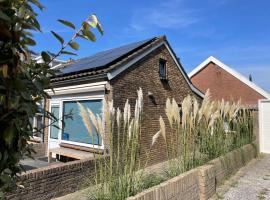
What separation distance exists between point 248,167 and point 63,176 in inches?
263

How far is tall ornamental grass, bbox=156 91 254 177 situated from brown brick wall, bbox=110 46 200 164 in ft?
8.23

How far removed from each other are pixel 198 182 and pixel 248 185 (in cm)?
219

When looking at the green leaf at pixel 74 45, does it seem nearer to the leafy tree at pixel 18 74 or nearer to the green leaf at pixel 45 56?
the leafy tree at pixel 18 74

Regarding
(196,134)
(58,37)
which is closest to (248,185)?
(196,134)

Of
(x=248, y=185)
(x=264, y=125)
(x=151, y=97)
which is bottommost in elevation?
(x=248, y=185)

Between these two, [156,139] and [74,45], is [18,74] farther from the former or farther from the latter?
[156,139]

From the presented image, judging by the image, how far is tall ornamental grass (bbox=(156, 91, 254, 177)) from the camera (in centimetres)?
584

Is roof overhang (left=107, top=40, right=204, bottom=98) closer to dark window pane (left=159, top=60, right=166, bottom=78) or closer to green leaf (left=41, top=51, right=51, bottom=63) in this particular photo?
dark window pane (left=159, top=60, right=166, bottom=78)

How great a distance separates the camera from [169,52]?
1210 cm

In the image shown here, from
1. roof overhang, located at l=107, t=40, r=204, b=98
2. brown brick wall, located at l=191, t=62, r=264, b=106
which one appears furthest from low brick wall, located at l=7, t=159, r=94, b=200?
brown brick wall, located at l=191, t=62, r=264, b=106

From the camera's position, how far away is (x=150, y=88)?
1066cm

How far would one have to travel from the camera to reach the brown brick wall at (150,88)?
363 inches

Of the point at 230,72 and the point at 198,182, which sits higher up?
the point at 230,72

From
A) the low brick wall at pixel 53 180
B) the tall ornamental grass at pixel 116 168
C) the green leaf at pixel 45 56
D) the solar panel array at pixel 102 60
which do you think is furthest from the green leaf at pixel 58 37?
the solar panel array at pixel 102 60
